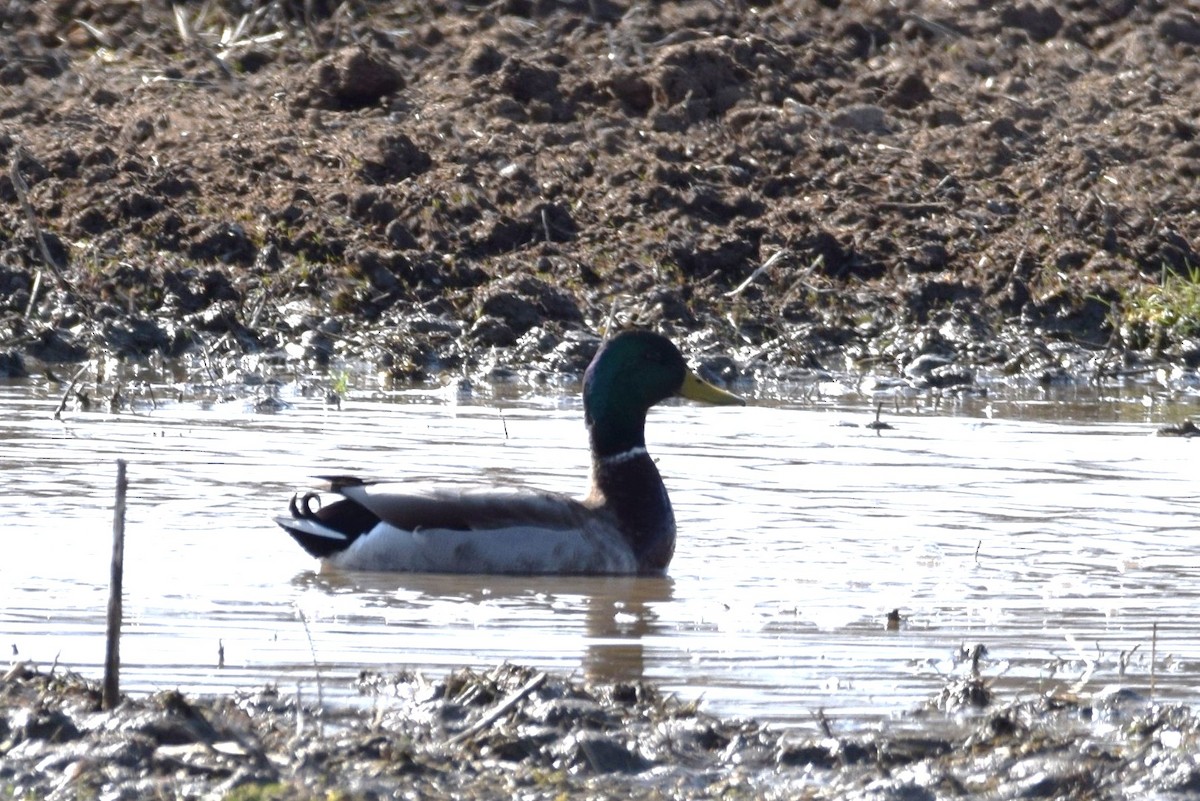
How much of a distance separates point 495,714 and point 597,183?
9846mm

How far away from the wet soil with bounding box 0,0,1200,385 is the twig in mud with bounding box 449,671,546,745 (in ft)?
24.0

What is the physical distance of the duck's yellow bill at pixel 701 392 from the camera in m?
9.24

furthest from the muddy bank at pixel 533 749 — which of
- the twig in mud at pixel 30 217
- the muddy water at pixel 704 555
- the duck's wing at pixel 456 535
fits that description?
the twig in mud at pixel 30 217

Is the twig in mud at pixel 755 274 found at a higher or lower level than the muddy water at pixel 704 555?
higher

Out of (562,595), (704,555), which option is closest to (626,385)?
(704,555)

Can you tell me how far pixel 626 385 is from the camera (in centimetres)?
897

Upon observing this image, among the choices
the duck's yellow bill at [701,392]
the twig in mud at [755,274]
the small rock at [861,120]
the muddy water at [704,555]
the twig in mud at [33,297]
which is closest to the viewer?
the muddy water at [704,555]

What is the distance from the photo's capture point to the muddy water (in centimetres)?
621

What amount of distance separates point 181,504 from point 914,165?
7.63 meters

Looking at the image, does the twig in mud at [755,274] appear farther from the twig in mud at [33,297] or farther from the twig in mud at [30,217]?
the twig in mud at [33,297]

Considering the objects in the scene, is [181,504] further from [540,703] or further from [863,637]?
[540,703]

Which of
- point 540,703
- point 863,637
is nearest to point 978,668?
point 863,637

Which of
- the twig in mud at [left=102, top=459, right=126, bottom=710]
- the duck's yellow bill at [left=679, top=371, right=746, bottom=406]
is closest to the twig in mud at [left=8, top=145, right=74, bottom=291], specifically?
the duck's yellow bill at [left=679, top=371, right=746, bottom=406]

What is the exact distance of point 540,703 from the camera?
536 cm
